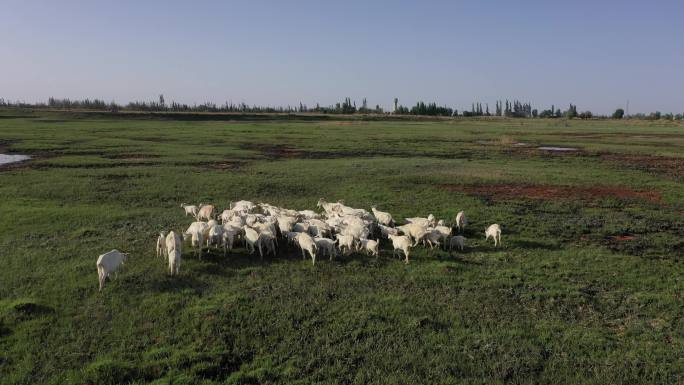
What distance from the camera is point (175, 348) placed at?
8695 mm

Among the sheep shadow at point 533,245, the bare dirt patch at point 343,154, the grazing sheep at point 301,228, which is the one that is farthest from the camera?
the bare dirt patch at point 343,154

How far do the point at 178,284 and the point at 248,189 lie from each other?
13.4m

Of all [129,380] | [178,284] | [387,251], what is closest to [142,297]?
[178,284]

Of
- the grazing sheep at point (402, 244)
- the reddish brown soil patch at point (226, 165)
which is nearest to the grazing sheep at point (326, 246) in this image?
A: the grazing sheep at point (402, 244)

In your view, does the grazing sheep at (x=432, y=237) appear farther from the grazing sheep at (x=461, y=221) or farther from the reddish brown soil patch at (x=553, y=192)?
the reddish brown soil patch at (x=553, y=192)

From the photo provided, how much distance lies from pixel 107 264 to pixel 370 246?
708 centimetres

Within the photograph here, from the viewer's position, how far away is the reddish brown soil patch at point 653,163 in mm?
32719

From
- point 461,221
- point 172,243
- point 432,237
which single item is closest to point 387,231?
point 432,237

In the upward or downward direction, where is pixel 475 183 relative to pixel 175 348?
upward

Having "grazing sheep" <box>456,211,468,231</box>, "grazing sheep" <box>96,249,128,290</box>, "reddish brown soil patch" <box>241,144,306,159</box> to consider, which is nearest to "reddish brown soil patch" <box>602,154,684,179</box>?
"grazing sheep" <box>456,211,468,231</box>

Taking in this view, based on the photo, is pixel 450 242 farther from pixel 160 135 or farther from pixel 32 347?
pixel 160 135

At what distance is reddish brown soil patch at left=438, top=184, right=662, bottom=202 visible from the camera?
23.4 m

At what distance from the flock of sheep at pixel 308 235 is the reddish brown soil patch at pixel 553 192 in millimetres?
8367

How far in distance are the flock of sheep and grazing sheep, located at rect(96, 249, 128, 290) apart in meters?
0.03
